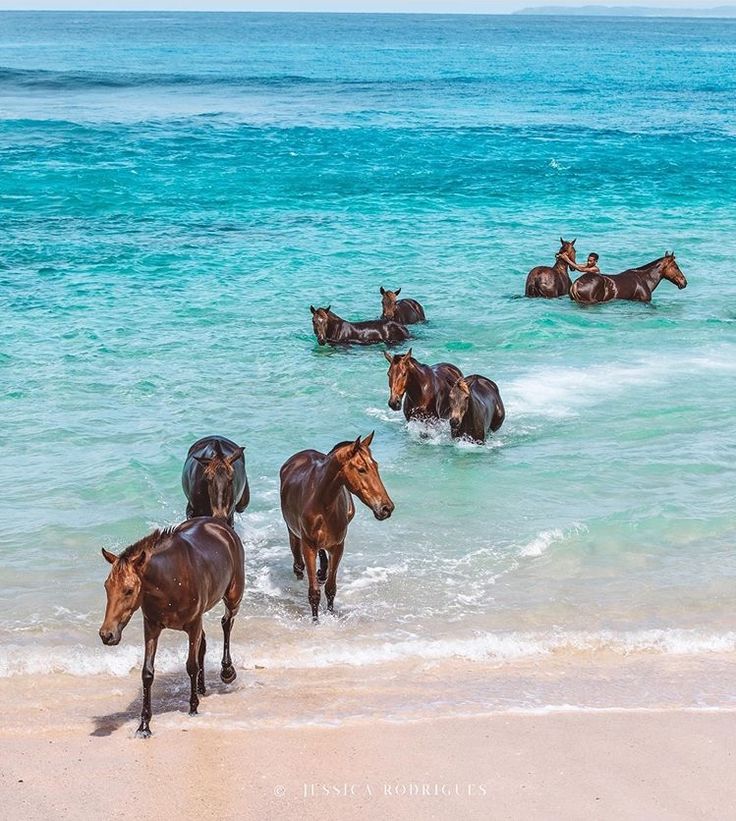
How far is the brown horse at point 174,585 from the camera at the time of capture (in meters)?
6.18

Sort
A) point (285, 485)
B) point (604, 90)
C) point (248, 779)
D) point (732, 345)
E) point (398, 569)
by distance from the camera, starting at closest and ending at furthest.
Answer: point (248, 779), point (285, 485), point (398, 569), point (732, 345), point (604, 90)

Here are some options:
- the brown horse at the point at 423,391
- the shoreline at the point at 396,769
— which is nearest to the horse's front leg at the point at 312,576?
the shoreline at the point at 396,769

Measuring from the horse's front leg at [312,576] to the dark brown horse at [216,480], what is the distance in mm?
681

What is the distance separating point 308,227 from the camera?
24.1 metres

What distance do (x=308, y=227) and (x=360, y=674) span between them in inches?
690

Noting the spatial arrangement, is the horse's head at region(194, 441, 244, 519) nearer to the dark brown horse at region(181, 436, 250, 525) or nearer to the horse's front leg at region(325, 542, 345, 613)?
the dark brown horse at region(181, 436, 250, 525)

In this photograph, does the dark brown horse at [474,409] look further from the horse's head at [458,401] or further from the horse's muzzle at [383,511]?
the horse's muzzle at [383,511]

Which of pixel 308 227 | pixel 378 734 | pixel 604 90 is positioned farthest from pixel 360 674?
pixel 604 90

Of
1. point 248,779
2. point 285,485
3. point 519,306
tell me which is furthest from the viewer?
point 519,306

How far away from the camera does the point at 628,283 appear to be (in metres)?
18.5

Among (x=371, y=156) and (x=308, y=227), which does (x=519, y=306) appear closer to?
(x=308, y=227)

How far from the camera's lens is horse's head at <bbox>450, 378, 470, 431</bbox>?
11344 mm

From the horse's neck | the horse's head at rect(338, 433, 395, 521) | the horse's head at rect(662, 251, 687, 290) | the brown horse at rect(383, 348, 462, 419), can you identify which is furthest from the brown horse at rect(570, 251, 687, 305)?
the horse's head at rect(338, 433, 395, 521)

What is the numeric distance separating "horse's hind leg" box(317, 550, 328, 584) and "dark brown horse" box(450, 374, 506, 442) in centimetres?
316
